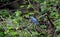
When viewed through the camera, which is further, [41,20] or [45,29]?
[41,20]

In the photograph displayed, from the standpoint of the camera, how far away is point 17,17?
335 cm

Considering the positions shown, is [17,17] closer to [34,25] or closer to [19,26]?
[19,26]

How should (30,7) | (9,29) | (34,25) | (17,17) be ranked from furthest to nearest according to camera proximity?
(30,7), (17,17), (9,29), (34,25)

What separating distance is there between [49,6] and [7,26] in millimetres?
812

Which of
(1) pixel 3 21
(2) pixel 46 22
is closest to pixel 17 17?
(1) pixel 3 21

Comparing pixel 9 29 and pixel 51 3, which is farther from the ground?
pixel 51 3

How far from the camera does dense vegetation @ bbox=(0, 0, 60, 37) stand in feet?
9.33

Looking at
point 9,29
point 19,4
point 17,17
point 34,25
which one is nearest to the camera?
point 34,25

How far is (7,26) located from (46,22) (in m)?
0.60

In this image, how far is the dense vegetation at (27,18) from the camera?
9.33 feet

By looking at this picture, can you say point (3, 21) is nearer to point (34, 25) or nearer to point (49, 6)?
point (34, 25)

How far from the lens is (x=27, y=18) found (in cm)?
342

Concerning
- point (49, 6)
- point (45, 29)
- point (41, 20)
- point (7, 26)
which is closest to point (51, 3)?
point (49, 6)

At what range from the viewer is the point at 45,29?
2.95 m
